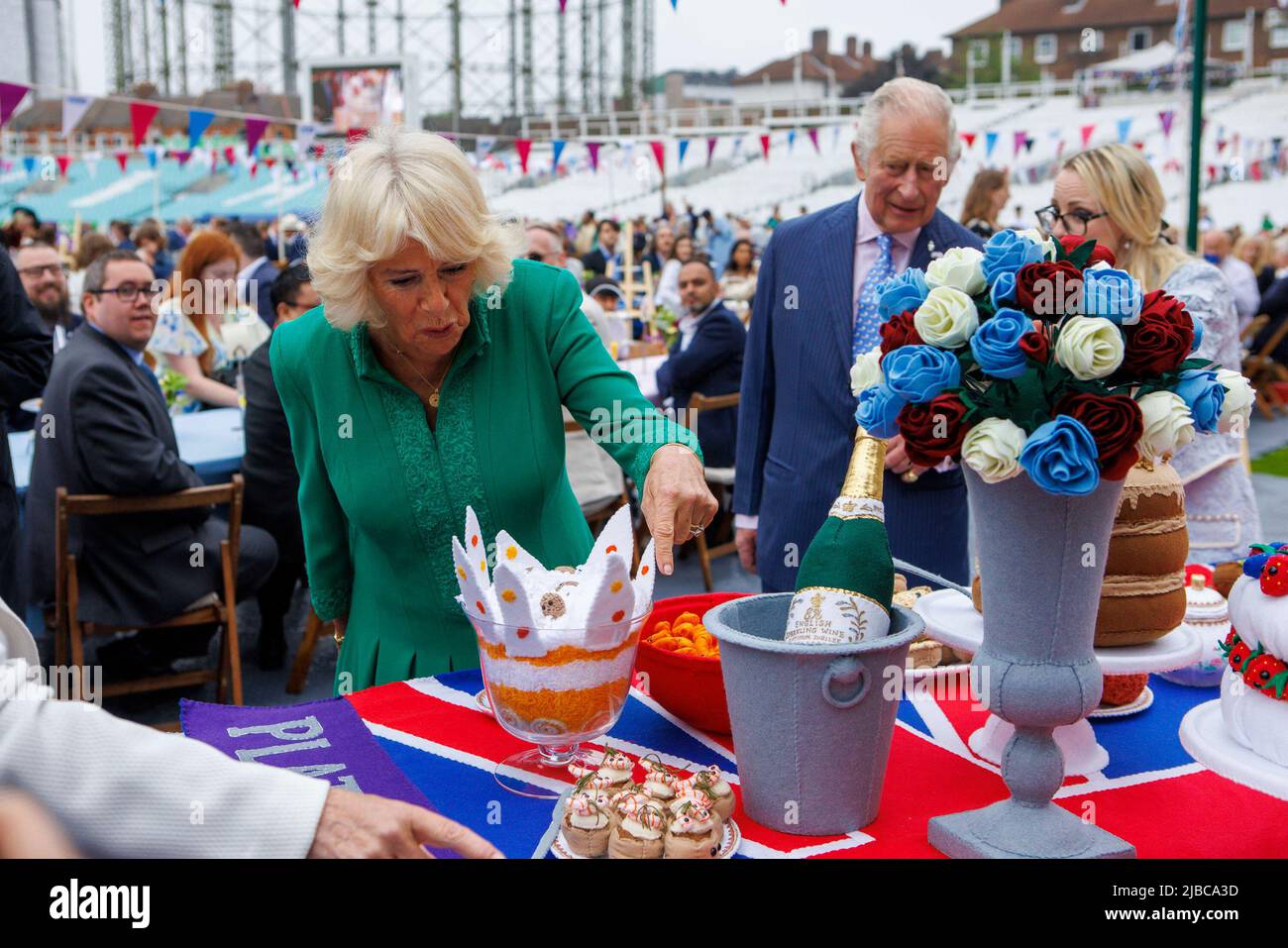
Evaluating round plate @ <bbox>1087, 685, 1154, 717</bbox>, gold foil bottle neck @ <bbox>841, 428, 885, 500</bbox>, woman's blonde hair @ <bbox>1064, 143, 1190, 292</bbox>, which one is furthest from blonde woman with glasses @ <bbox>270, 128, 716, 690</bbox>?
woman's blonde hair @ <bbox>1064, 143, 1190, 292</bbox>

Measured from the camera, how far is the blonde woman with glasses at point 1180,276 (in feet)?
8.64

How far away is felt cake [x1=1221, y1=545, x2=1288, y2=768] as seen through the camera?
122 centimetres

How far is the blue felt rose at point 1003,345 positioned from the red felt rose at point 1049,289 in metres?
0.02

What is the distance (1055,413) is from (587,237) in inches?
607

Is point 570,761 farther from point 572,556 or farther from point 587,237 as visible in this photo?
point 587,237

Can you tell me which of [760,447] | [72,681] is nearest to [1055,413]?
[760,447]

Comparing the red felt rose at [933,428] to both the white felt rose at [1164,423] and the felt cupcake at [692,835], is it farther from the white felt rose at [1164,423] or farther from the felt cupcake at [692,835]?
the felt cupcake at [692,835]

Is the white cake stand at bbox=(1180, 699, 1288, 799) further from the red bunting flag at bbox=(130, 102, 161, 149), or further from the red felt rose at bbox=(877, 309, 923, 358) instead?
the red bunting flag at bbox=(130, 102, 161, 149)

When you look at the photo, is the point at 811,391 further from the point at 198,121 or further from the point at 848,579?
the point at 198,121

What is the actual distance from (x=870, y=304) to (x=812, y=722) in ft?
5.37

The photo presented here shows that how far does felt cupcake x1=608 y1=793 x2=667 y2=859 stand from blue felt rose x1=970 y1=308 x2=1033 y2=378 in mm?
533

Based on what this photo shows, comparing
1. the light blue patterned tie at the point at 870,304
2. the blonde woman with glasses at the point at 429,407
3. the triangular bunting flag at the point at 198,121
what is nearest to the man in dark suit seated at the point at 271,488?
the light blue patterned tie at the point at 870,304

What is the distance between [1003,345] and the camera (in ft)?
3.49
